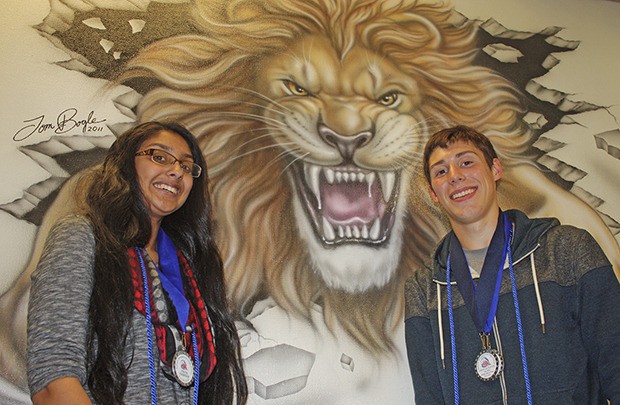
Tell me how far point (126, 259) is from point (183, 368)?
0.93 ft

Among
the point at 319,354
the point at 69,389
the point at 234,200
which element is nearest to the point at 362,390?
the point at 319,354

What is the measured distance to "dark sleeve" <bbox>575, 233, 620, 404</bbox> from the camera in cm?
183

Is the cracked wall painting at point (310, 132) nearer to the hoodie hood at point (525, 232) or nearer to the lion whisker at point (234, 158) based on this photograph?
the lion whisker at point (234, 158)

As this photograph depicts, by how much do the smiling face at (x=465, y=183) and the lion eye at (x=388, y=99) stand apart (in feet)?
1.82

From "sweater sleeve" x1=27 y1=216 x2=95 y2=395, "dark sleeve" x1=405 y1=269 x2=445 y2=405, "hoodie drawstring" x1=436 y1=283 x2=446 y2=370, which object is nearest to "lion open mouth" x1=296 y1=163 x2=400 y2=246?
"dark sleeve" x1=405 y1=269 x2=445 y2=405

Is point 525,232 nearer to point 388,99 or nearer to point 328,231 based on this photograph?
point 328,231

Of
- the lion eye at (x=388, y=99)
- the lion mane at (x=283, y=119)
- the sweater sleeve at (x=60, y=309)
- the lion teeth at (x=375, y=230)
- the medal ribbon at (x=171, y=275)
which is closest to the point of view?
the sweater sleeve at (x=60, y=309)

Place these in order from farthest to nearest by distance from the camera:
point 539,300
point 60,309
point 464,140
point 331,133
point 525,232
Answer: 1. point 331,133
2. point 464,140
3. point 525,232
4. point 539,300
5. point 60,309

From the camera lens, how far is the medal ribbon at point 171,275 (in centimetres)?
174

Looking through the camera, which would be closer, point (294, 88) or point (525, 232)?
point (525, 232)

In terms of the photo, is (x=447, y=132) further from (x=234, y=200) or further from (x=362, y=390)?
(x=362, y=390)
